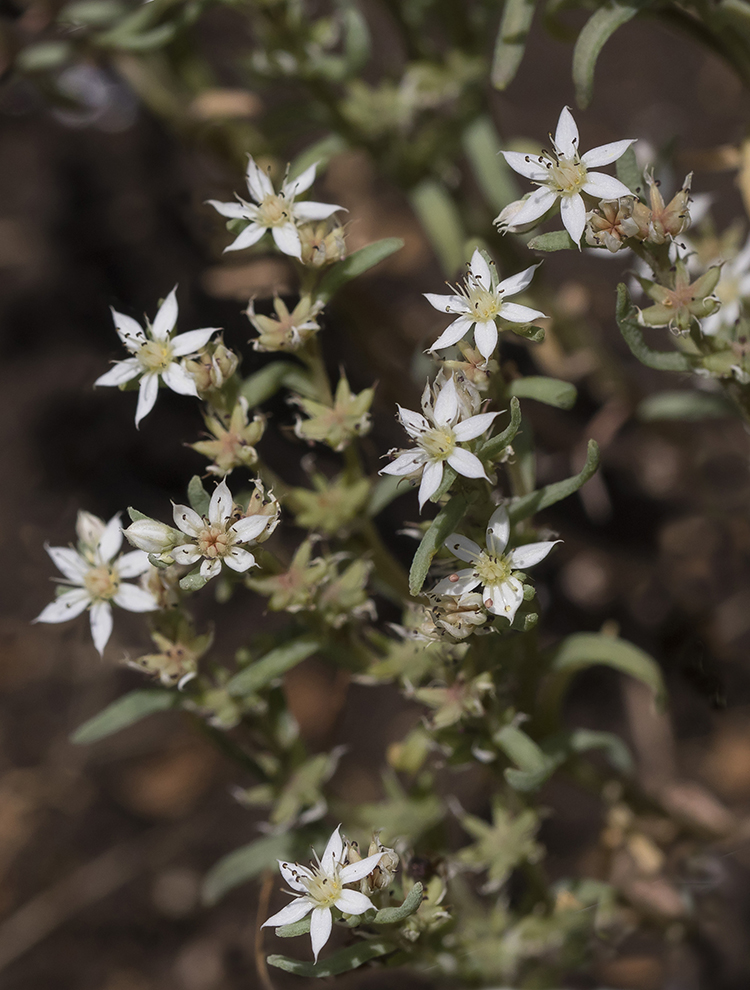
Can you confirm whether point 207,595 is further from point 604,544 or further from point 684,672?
point 684,672

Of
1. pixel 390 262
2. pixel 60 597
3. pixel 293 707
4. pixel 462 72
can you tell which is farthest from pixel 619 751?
pixel 390 262

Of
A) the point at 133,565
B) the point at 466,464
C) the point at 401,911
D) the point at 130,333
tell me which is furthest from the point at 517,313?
the point at 401,911

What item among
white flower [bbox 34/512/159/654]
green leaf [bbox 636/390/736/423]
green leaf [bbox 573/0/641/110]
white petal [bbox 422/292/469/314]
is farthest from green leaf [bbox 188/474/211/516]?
green leaf [bbox 636/390/736/423]

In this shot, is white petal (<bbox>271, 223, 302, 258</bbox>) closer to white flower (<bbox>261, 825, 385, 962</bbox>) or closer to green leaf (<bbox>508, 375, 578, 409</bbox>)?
green leaf (<bbox>508, 375, 578, 409</bbox>)

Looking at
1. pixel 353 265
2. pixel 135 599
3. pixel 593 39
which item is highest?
pixel 593 39

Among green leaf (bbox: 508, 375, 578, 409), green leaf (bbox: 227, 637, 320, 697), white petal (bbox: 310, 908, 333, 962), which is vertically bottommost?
white petal (bbox: 310, 908, 333, 962)

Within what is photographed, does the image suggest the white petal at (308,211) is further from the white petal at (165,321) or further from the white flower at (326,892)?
the white flower at (326,892)

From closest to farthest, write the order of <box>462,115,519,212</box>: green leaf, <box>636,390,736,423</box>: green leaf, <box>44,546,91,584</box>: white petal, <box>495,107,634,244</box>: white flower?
<box>495,107,634,244</box>: white flower < <box>44,546,91,584</box>: white petal < <box>636,390,736,423</box>: green leaf < <box>462,115,519,212</box>: green leaf

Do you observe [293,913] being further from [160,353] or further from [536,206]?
[536,206]
